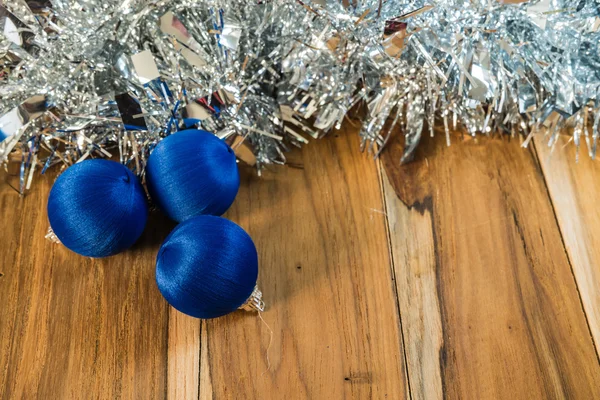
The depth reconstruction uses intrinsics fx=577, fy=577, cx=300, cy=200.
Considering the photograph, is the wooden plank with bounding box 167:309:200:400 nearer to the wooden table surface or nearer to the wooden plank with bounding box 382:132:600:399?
the wooden table surface

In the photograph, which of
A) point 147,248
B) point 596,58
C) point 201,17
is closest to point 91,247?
point 147,248

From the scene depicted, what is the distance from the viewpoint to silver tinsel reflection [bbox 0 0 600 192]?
65cm

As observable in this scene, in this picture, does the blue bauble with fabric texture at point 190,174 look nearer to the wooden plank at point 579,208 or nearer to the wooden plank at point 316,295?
the wooden plank at point 316,295

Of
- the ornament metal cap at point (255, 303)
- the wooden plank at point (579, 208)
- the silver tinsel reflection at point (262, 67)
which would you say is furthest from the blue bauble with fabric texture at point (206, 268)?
the wooden plank at point (579, 208)

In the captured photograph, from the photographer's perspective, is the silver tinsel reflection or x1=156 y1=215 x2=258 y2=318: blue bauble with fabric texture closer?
x1=156 y1=215 x2=258 y2=318: blue bauble with fabric texture

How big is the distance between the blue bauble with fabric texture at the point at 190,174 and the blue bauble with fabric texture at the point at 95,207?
0.03m

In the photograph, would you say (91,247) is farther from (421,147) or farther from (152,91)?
(421,147)

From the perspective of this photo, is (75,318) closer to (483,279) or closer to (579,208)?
(483,279)

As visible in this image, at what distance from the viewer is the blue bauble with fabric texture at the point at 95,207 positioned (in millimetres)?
577

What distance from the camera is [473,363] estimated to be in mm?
604

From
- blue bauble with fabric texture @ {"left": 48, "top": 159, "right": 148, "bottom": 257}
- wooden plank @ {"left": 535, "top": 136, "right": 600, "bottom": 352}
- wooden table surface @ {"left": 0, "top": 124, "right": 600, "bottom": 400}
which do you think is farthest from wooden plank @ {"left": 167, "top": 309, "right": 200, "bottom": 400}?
wooden plank @ {"left": 535, "top": 136, "right": 600, "bottom": 352}

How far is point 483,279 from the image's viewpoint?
66 centimetres

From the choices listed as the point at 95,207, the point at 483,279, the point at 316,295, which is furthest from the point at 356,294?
the point at 95,207

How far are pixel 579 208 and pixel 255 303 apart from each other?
42 cm
